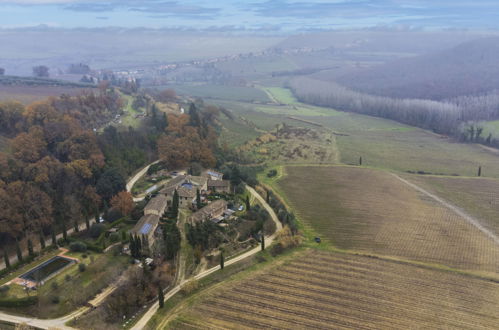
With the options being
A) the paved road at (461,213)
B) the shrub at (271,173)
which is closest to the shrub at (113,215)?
the shrub at (271,173)

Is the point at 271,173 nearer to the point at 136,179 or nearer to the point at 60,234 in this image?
the point at 136,179

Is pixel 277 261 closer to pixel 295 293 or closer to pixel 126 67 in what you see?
pixel 295 293

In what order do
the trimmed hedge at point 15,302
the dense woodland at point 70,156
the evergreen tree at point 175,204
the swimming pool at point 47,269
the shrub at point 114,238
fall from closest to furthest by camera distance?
the trimmed hedge at point 15,302 → the swimming pool at point 47,269 → the shrub at point 114,238 → the dense woodland at point 70,156 → the evergreen tree at point 175,204

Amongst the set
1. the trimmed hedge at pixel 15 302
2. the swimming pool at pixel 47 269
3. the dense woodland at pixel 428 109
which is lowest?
Result: the trimmed hedge at pixel 15 302

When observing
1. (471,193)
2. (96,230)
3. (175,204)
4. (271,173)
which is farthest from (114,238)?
(471,193)

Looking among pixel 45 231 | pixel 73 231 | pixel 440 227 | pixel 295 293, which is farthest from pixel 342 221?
pixel 45 231

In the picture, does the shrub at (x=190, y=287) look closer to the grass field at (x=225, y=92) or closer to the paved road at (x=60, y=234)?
the paved road at (x=60, y=234)

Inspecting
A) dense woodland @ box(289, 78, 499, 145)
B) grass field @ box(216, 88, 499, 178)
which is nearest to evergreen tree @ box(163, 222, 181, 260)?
grass field @ box(216, 88, 499, 178)

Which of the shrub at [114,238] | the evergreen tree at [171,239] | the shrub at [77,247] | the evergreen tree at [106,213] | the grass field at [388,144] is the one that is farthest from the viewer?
the grass field at [388,144]
